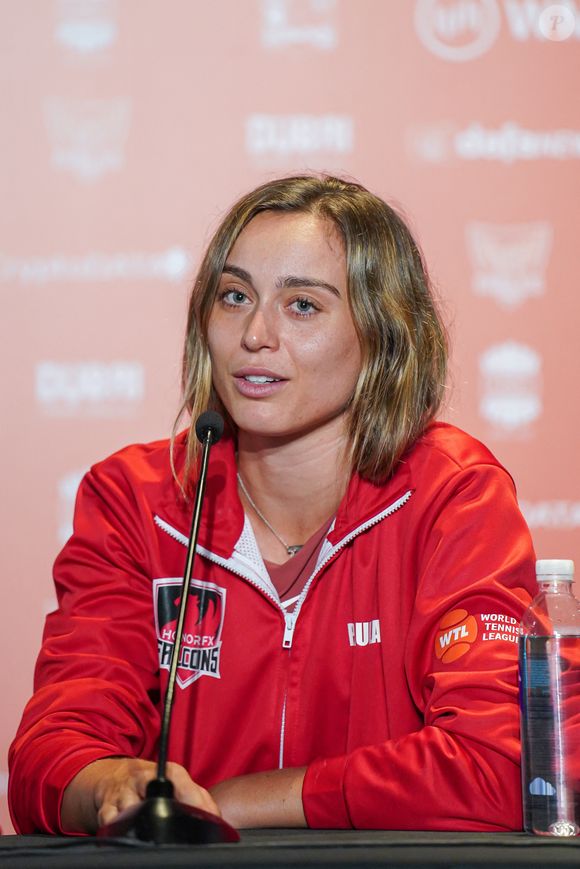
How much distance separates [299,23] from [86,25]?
48cm

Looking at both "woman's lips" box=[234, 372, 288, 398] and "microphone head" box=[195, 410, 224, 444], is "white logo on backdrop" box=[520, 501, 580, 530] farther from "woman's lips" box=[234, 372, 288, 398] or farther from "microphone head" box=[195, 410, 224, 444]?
"microphone head" box=[195, 410, 224, 444]

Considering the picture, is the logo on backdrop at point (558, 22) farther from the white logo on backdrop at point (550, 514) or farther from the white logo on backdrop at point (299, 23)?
the white logo on backdrop at point (550, 514)

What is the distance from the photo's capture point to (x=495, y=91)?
2.73m

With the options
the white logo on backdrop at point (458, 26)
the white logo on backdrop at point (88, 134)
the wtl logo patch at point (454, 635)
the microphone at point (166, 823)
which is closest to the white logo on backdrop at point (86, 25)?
the white logo on backdrop at point (88, 134)

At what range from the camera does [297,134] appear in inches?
106

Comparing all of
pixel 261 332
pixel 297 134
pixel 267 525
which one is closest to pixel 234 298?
pixel 261 332

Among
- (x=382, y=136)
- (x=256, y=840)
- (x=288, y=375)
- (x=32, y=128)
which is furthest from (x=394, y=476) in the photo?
(x=32, y=128)

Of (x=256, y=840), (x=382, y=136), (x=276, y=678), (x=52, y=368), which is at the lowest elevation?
(x=256, y=840)

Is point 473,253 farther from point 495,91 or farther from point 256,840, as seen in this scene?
point 256,840

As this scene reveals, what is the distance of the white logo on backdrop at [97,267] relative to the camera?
104 inches

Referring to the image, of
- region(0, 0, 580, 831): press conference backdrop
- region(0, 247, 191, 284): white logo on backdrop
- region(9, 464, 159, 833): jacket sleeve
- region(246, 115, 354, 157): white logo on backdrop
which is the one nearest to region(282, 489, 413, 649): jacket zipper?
region(9, 464, 159, 833): jacket sleeve

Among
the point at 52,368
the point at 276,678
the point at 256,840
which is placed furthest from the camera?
the point at 52,368

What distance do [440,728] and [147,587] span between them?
534mm

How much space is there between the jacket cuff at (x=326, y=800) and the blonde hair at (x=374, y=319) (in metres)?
0.50
